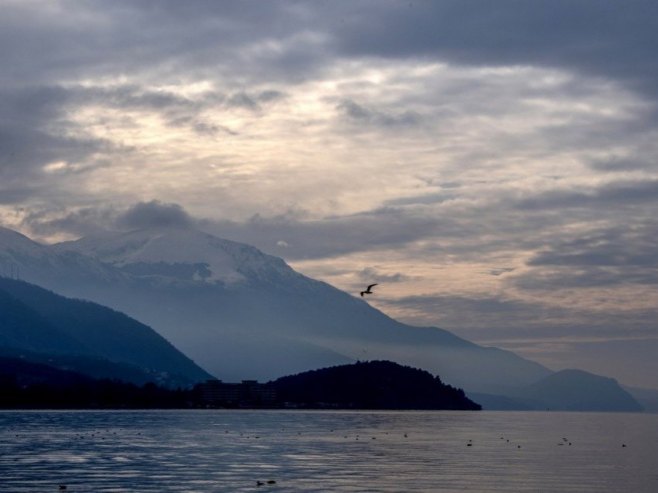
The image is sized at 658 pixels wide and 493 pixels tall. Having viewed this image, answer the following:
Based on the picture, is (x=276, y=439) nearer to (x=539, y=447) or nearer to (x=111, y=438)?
(x=111, y=438)

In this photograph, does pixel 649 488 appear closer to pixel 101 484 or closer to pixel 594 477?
pixel 594 477

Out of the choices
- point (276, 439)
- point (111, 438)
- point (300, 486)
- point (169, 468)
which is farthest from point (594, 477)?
point (111, 438)

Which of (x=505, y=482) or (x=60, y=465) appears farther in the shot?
(x=60, y=465)

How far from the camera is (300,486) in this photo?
111062 mm

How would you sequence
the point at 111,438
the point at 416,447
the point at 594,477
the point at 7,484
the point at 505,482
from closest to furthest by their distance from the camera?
1. the point at 7,484
2. the point at 505,482
3. the point at 594,477
4. the point at 416,447
5. the point at 111,438

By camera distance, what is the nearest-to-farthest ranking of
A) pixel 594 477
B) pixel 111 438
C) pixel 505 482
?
pixel 505 482, pixel 594 477, pixel 111 438

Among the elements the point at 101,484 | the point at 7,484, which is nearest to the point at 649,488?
the point at 101,484

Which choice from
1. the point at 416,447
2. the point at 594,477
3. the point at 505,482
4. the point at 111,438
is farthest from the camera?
the point at 111,438

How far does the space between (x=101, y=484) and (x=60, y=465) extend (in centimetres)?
2292

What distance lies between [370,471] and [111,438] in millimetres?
80306

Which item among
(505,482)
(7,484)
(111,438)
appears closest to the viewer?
(7,484)

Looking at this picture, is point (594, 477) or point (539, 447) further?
point (539, 447)

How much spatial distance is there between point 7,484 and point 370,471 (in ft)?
132

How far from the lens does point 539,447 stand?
186625 mm
